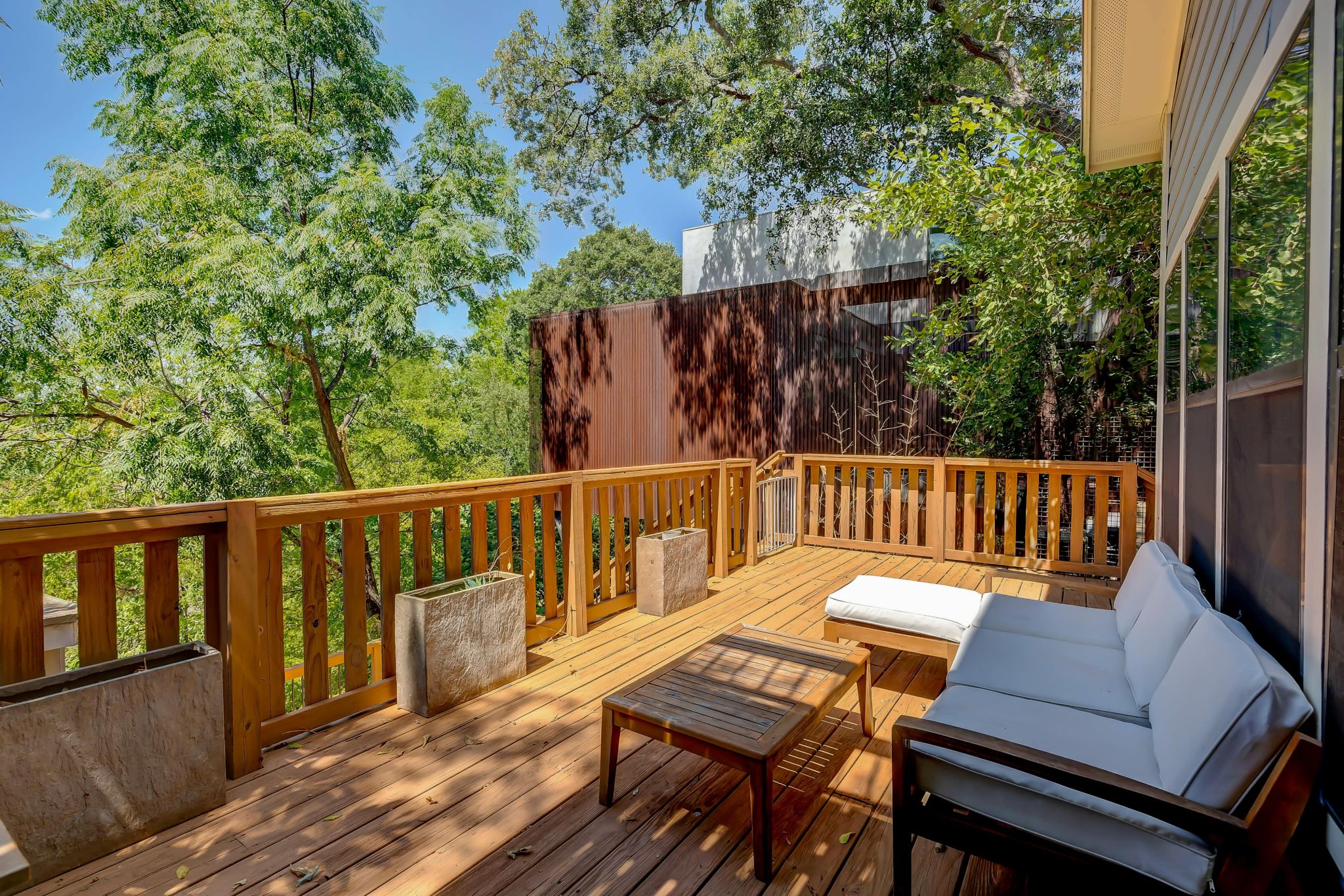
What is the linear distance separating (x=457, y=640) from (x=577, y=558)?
1031 mm

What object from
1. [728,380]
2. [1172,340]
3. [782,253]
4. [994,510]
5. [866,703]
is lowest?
[866,703]

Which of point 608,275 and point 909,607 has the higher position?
point 608,275

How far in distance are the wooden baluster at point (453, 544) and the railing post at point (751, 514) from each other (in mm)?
2741

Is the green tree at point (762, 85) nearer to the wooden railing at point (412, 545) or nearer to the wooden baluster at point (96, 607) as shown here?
the wooden railing at point (412, 545)

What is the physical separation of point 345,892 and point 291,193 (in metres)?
11.0

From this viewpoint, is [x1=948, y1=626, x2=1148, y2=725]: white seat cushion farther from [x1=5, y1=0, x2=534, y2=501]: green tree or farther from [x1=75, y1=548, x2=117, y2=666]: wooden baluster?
[x1=5, y1=0, x2=534, y2=501]: green tree

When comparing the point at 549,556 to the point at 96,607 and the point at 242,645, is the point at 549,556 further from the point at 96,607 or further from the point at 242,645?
the point at 96,607

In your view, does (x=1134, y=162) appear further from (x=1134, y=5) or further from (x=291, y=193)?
(x=291, y=193)

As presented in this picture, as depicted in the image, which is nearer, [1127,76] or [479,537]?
[479,537]

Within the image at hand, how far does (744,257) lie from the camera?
1304cm

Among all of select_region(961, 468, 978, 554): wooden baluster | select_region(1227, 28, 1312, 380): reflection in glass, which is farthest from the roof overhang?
select_region(961, 468, 978, 554): wooden baluster

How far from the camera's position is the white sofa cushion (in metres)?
1.20

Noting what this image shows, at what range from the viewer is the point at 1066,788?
145 cm

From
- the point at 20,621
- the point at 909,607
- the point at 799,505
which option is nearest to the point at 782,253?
the point at 799,505
